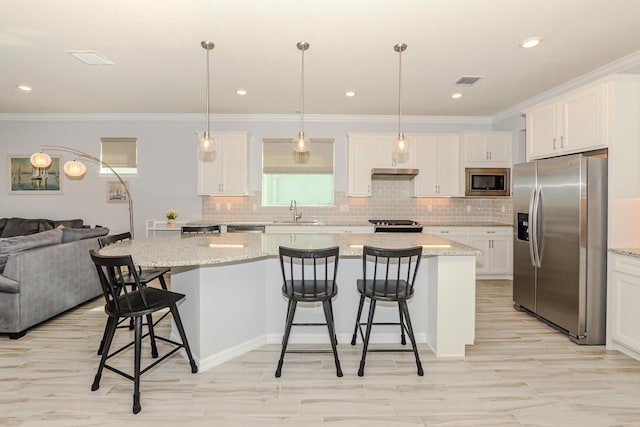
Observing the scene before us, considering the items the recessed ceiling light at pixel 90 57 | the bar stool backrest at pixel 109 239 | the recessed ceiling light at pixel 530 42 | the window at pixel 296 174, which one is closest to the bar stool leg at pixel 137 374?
the bar stool backrest at pixel 109 239

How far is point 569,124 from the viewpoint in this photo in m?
3.52

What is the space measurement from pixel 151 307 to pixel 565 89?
17.0 feet

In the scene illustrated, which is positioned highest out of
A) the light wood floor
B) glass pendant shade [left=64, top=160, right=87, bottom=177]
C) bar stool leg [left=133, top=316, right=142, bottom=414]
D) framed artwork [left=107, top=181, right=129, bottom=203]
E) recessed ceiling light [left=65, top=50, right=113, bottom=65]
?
recessed ceiling light [left=65, top=50, right=113, bottom=65]

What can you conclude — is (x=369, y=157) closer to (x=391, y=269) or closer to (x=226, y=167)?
(x=226, y=167)

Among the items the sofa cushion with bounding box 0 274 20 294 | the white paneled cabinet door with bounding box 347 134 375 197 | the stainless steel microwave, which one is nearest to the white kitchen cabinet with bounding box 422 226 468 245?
the stainless steel microwave

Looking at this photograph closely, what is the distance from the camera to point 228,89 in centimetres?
464

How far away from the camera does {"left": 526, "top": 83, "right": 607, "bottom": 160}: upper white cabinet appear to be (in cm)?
321

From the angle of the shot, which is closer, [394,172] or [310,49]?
[310,49]

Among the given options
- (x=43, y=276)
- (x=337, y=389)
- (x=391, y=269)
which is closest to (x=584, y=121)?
(x=391, y=269)

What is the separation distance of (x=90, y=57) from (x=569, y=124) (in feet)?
15.9

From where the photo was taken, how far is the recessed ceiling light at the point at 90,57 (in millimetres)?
3490

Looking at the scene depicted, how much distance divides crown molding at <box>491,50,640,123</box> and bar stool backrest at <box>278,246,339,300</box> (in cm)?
361

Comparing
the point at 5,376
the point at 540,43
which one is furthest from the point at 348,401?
the point at 540,43

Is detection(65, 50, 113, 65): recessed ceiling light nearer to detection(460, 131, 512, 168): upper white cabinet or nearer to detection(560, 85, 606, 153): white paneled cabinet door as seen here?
detection(560, 85, 606, 153): white paneled cabinet door
